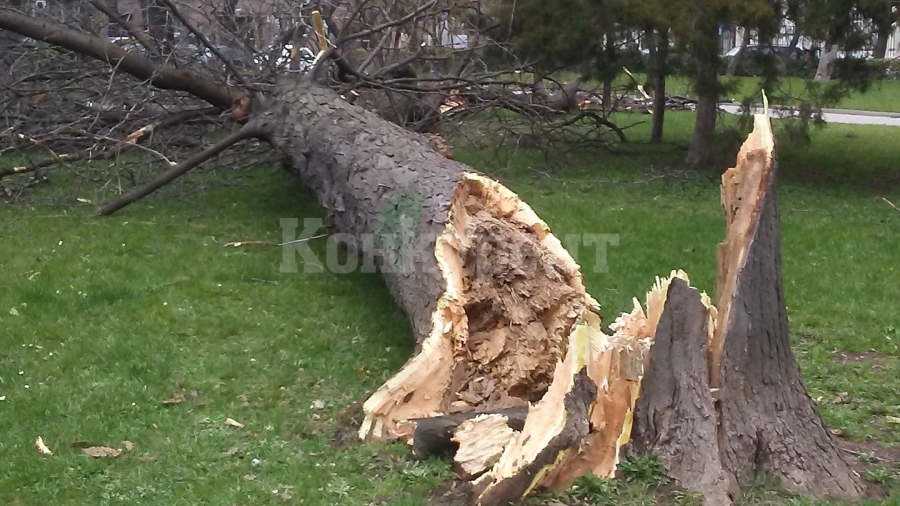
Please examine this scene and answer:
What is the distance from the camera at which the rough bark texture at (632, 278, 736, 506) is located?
10.9ft

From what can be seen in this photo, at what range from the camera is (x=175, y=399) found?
442 centimetres

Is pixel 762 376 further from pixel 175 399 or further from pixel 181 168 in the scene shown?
pixel 181 168

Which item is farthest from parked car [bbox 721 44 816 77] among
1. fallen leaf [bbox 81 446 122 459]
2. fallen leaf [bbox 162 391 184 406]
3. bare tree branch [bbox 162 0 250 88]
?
fallen leaf [bbox 81 446 122 459]

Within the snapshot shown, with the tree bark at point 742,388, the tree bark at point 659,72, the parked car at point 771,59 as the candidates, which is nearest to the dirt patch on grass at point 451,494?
the tree bark at point 742,388

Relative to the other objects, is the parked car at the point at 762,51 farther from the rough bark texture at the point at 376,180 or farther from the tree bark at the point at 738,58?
the rough bark texture at the point at 376,180

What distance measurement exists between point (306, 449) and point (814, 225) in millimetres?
5312

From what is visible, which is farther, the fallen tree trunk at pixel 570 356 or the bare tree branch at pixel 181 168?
the bare tree branch at pixel 181 168

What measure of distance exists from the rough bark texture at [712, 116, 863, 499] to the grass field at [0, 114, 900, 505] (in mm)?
144

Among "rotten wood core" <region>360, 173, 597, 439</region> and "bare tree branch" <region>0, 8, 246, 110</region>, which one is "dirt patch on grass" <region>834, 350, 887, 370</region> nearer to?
"rotten wood core" <region>360, 173, 597, 439</region>

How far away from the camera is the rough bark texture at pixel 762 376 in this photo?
3383 mm

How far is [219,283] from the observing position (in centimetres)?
625

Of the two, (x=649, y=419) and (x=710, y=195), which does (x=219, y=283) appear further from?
(x=710, y=195)

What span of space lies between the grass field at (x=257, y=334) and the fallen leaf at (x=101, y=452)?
0.04 meters

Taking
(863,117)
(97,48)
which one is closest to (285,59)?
(97,48)
